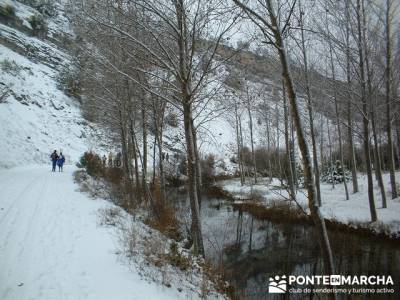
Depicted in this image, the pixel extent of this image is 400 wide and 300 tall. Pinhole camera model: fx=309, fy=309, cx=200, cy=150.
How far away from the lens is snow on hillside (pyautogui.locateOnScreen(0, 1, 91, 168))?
2716cm

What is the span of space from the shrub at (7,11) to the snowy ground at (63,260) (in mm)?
39626

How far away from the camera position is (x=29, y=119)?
3066 cm

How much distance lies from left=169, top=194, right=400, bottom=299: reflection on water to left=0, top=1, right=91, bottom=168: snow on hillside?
1976 cm

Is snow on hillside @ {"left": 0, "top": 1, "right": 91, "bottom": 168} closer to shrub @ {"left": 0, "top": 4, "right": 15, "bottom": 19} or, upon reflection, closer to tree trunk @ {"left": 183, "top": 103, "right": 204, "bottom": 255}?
shrub @ {"left": 0, "top": 4, "right": 15, "bottom": 19}

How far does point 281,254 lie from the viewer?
10.4m

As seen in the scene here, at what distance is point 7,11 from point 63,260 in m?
45.1

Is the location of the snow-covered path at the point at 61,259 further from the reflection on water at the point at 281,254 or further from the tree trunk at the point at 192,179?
the reflection on water at the point at 281,254

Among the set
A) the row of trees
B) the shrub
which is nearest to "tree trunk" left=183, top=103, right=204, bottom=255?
the row of trees

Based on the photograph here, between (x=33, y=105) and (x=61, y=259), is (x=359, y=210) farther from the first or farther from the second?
(x=33, y=105)

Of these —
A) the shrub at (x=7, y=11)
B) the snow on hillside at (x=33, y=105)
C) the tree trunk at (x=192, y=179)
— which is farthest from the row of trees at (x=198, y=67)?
the shrub at (x=7, y=11)

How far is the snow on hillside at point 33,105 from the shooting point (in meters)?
27.2

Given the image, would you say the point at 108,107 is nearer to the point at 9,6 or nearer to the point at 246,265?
the point at 246,265

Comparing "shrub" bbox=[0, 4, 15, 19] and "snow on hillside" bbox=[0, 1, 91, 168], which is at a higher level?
"shrub" bbox=[0, 4, 15, 19]

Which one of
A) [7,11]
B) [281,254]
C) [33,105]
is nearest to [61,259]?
[281,254]
